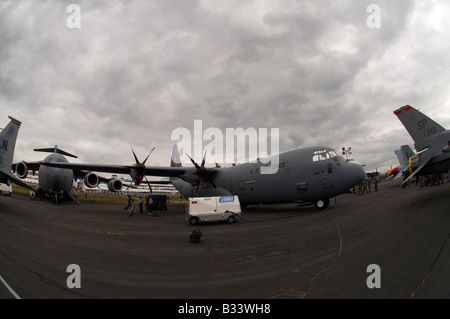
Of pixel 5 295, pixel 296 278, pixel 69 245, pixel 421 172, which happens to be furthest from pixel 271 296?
pixel 421 172

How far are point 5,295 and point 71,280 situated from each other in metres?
1.03

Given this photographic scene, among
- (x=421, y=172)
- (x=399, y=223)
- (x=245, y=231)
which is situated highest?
(x=421, y=172)

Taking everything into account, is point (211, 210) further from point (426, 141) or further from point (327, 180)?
point (426, 141)

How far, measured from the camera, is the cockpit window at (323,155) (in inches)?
541

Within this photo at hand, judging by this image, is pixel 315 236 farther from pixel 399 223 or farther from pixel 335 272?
pixel 399 223

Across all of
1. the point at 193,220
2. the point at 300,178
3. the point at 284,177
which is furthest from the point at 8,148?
the point at 300,178

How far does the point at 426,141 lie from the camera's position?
1537 cm

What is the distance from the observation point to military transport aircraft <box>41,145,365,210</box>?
13.3 m

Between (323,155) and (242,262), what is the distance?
451 inches

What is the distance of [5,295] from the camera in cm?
370

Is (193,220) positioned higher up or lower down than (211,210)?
lower down

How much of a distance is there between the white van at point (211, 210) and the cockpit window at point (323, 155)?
7109 mm

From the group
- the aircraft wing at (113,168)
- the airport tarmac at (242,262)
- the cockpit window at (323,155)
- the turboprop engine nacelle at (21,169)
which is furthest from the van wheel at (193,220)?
the turboprop engine nacelle at (21,169)

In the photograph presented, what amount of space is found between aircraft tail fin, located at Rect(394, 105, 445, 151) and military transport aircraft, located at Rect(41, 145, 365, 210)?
778 cm
